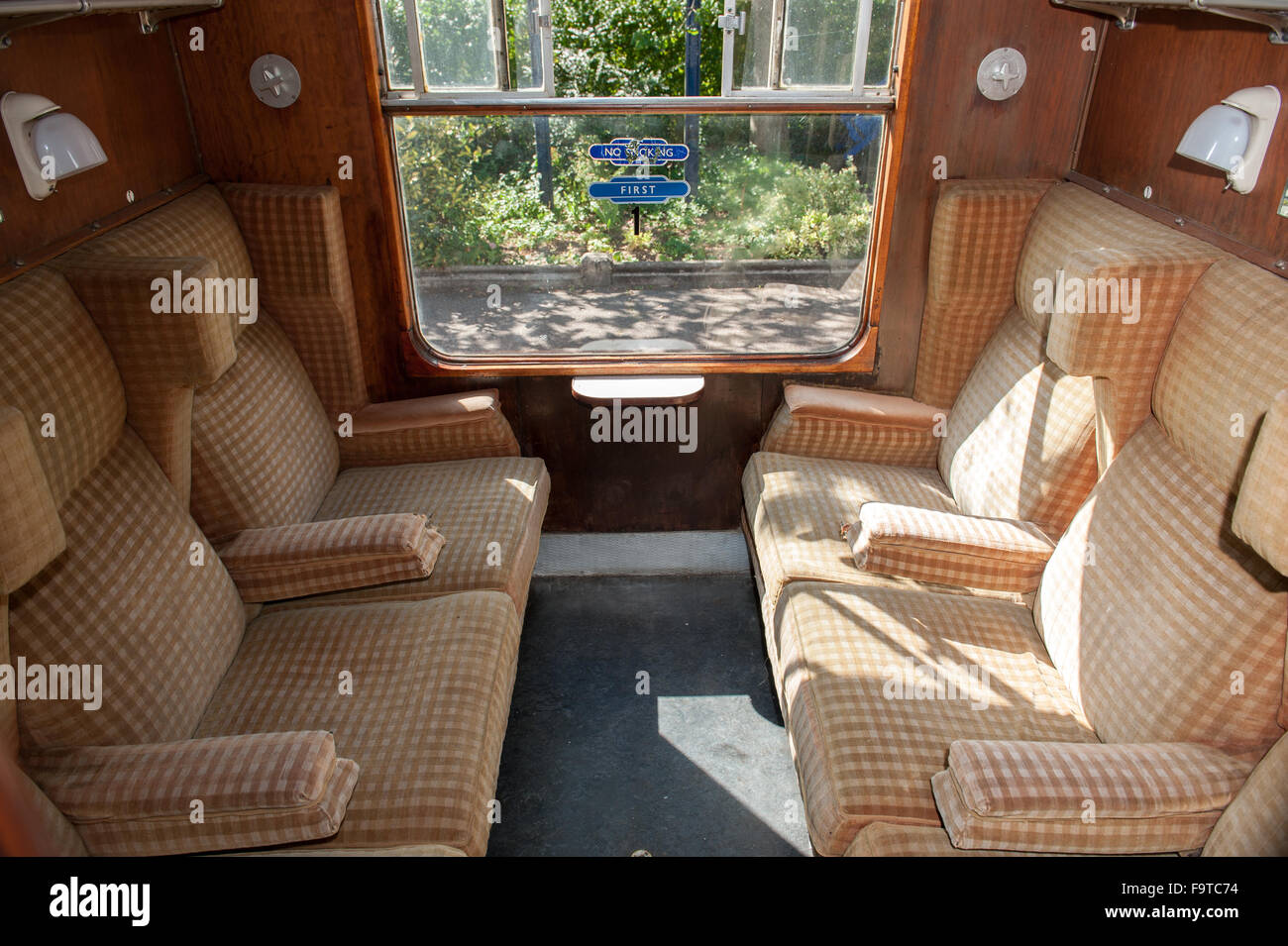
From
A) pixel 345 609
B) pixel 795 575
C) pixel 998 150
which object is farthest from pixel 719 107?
pixel 345 609

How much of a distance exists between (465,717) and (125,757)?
0.70 m

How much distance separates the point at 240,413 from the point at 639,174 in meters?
1.53

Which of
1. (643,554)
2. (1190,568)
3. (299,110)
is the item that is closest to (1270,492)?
(1190,568)

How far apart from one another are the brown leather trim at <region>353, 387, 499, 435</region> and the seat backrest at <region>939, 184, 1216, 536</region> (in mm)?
1720

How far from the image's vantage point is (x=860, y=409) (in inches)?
125

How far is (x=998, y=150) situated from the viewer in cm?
301

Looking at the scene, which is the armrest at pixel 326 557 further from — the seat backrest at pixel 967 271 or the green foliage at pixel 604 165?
the seat backrest at pixel 967 271

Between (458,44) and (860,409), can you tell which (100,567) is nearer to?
(458,44)

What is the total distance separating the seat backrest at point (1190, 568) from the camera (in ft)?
5.77

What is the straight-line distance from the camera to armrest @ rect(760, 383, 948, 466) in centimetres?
317

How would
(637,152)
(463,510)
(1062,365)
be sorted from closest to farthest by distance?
(1062,365) < (463,510) < (637,152)

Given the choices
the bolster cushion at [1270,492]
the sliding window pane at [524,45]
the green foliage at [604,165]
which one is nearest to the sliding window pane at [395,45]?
the green foliage at [604,165]

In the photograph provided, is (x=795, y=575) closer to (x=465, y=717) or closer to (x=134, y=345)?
(x=465, y=717)

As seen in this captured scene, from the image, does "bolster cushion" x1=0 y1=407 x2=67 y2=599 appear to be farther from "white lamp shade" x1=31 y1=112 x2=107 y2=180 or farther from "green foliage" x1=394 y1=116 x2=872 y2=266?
"green foliage" x1=394 y1=116 x2=872 y2=266
